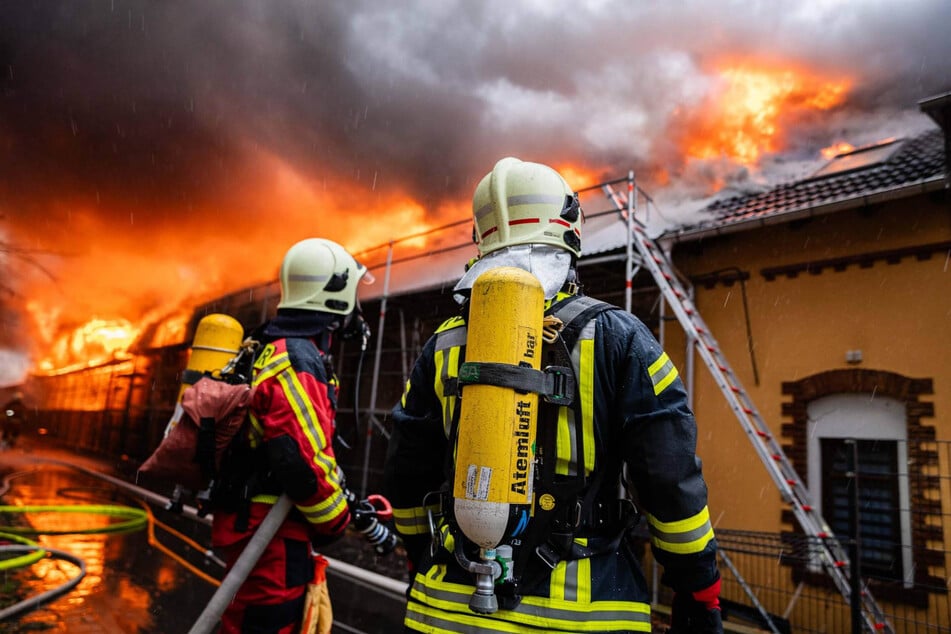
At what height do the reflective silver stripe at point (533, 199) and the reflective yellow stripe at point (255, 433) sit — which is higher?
the reflective silver stripe at point (533, 199)

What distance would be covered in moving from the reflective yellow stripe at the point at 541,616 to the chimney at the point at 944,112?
596cm

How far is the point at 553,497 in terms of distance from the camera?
1503 millimetres

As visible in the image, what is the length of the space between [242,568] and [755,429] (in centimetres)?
456

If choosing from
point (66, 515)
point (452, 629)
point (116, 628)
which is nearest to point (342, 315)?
point (452, 629)

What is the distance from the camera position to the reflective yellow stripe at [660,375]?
1535 mm

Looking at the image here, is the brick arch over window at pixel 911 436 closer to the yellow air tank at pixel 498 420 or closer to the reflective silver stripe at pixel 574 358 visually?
the reflective silver stripe at pixel 574 358

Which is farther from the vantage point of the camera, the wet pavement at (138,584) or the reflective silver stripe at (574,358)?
the wet pavement at (138,584)

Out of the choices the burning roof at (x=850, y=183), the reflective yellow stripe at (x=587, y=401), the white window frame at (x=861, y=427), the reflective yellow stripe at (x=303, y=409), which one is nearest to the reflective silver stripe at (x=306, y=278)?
the reflective yellow stripe at (x=303, y=409)

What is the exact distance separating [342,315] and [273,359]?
2.51ft

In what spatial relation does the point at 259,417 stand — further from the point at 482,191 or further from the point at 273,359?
the point at 482,191

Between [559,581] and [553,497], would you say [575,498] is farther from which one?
[559,581]

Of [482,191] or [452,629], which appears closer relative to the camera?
[452,629]

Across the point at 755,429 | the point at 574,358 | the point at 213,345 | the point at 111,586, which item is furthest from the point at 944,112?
the point at 111,586

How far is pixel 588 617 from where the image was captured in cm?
140
